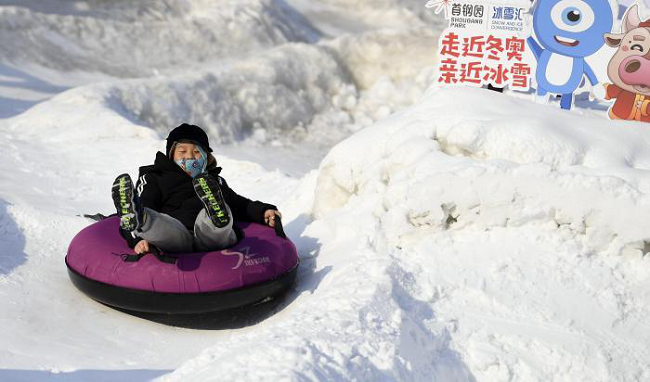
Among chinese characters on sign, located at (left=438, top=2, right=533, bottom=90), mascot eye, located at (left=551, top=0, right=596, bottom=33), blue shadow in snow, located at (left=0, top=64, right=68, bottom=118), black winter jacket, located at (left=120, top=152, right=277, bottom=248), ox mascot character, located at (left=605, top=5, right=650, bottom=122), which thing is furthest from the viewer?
blue shadow in snow, located at (left=0, top=64, right=68, bottom=118)

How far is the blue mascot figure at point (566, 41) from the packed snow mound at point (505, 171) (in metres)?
1.03

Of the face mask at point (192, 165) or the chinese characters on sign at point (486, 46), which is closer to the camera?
the face mask at point (192, 165)

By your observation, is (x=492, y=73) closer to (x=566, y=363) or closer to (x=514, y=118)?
(x=514, y=118)

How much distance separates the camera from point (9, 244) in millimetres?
4707

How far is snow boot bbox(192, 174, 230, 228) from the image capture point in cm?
371

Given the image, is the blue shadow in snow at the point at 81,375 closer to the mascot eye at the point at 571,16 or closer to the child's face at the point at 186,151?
the child's face at the point at 186,151

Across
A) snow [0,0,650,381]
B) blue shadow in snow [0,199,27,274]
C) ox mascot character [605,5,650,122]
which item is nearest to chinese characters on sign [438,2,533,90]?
ox mascot character [605,5,650,122]

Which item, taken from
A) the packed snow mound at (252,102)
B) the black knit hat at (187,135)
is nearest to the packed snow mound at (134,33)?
the packed snow mound at (252,102)

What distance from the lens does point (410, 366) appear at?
10.3 ft

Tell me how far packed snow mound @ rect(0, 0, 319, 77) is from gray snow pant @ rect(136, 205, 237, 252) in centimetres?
799

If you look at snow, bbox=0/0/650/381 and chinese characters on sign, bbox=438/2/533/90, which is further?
chinese characters on sign, bbox=438/2/533/90

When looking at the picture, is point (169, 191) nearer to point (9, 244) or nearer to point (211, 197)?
point (211, 197)

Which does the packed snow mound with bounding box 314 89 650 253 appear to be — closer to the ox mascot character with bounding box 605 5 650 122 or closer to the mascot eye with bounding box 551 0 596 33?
the ox mascot character with bounding box 605 5 650 122

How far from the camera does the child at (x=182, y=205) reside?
3.66 meters
